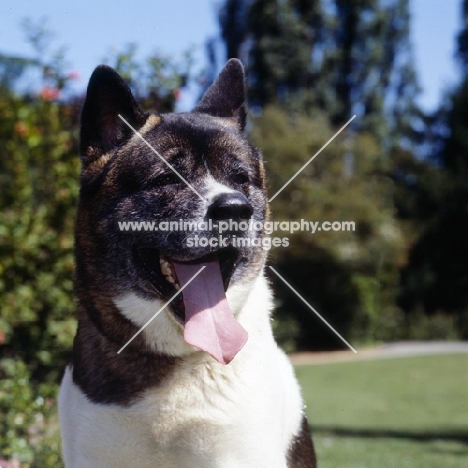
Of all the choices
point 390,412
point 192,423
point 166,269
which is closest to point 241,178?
point 166,269

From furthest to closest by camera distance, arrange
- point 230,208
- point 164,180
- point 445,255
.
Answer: point 445,255 → point 164,180 → point 230,208

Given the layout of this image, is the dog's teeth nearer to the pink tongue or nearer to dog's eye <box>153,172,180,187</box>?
the pink tongue

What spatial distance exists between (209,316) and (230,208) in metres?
0.41

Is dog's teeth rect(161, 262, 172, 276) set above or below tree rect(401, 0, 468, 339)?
above

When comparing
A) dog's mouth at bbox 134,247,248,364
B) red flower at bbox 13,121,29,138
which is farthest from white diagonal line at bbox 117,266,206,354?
red flower at bbox 13,121,29,138

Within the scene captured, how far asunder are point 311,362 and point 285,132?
6.02 meters

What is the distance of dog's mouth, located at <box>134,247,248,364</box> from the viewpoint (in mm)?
2578

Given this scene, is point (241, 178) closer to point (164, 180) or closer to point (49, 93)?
point (164, 180)

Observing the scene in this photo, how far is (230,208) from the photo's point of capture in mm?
2531

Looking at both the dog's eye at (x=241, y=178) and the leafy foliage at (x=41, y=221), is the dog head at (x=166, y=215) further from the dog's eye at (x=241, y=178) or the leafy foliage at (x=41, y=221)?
the leafy foliage at (x=41, y=221)

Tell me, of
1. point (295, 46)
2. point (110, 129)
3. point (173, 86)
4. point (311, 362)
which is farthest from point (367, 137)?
point (110, 129)

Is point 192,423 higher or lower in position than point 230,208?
lower

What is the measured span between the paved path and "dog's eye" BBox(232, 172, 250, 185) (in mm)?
16542

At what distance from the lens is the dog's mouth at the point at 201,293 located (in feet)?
8.46
